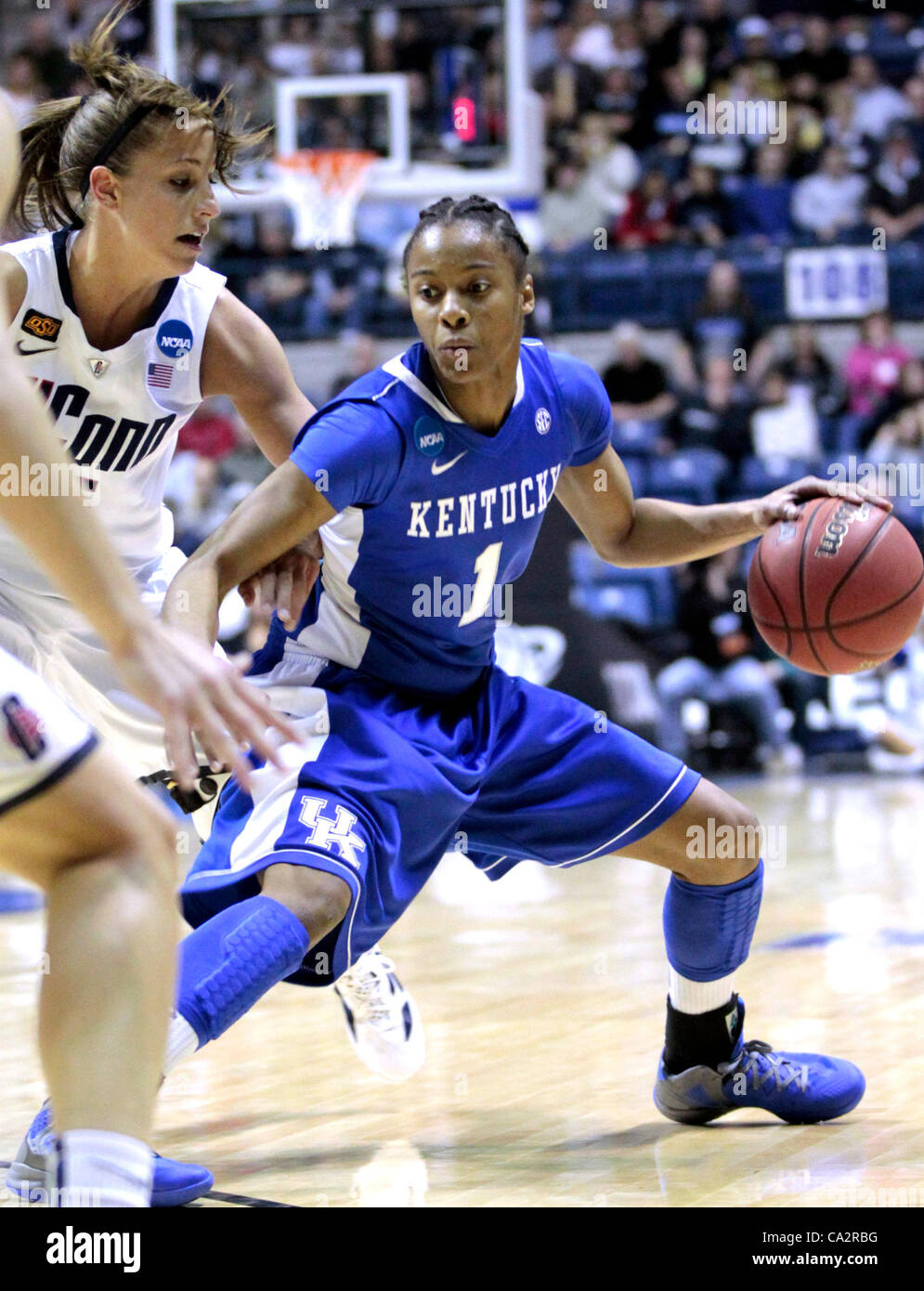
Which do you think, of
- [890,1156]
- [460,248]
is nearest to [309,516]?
[460,248]

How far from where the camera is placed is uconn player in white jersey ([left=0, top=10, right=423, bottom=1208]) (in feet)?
10.5

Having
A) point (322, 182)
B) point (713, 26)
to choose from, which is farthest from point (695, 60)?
point (322, 182)

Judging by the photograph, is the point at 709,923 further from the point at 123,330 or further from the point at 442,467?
the point at 123,330

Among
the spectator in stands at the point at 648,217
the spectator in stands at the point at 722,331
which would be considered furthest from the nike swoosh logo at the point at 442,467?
the spectator in stands at the point at 648,217

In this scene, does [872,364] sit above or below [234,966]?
below

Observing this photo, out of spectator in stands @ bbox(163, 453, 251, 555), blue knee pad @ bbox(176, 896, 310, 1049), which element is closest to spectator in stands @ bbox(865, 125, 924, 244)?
spectator in stands @ bbox(163, 453, 251, 555)

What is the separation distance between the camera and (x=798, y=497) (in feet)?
11.3

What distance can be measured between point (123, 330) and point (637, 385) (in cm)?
945

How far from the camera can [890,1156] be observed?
3.01 m

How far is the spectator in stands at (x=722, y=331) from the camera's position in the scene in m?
12.7

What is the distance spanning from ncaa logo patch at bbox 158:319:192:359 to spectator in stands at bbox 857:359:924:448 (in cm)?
946

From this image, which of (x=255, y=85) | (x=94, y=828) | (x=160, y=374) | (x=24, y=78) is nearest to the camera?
(x=94, y=828)

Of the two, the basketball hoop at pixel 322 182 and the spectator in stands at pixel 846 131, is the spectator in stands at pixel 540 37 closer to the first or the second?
the spectator in stands at pixel 846 131
